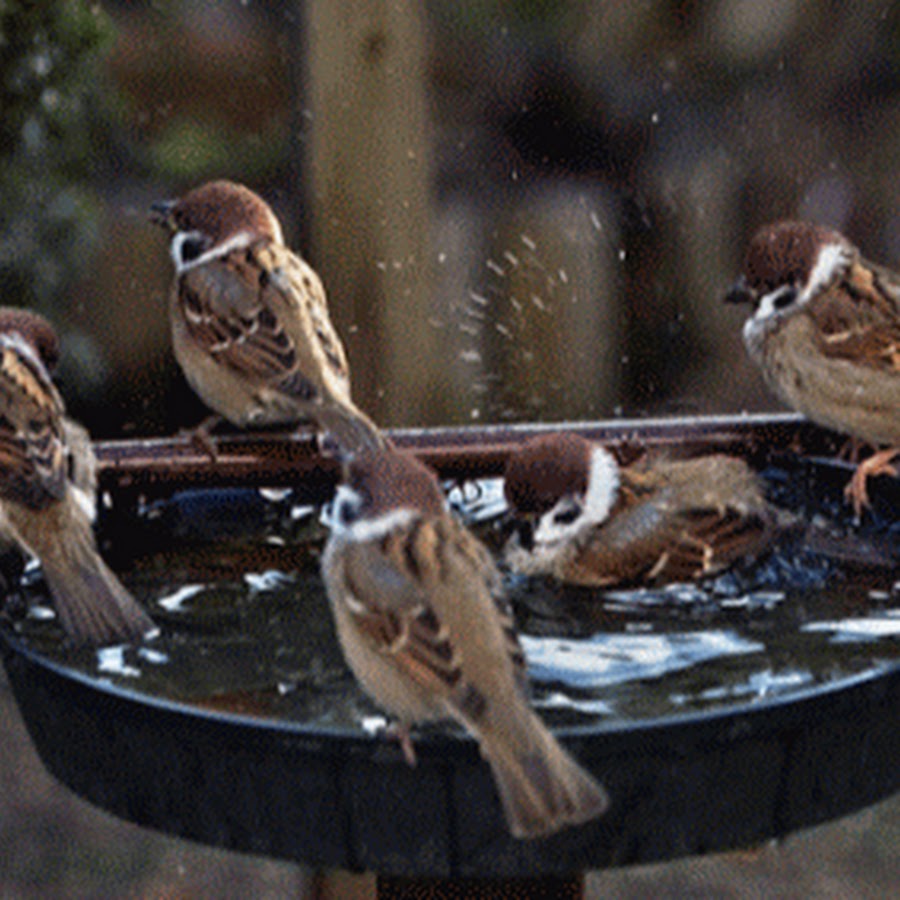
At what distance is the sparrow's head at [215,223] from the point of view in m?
3.45

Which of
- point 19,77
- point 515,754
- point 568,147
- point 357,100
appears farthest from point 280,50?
point 515,754

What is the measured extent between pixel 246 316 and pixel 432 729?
135cm

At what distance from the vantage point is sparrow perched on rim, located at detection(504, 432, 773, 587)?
2.76 metres

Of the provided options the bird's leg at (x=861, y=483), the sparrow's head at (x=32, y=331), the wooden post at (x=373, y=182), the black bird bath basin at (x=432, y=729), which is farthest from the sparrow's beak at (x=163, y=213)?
the bird's leg at (x=861, y=483)

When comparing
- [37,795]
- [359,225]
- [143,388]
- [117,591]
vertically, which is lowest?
[37,795]

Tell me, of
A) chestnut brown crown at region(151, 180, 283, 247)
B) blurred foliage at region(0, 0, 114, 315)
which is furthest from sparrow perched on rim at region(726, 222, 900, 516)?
blurred foliage at region(0, 0, 114, 315)

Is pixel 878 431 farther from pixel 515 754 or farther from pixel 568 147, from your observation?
pixel 568 147

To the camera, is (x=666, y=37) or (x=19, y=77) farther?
(x=666, y=37)

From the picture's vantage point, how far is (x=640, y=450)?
3.02m

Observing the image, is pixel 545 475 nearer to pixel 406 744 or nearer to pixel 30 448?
pixel 30 448

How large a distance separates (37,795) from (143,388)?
982mm

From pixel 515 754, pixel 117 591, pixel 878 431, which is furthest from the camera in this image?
pixel 878 431

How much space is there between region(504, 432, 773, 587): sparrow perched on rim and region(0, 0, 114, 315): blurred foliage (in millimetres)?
1515

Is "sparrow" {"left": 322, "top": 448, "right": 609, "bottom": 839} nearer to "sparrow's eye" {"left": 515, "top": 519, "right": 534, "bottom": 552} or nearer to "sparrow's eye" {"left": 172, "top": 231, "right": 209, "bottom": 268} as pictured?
"sparrow's eye" {"left": 515, "top": 519, "right": 534, "bottom": 552}
